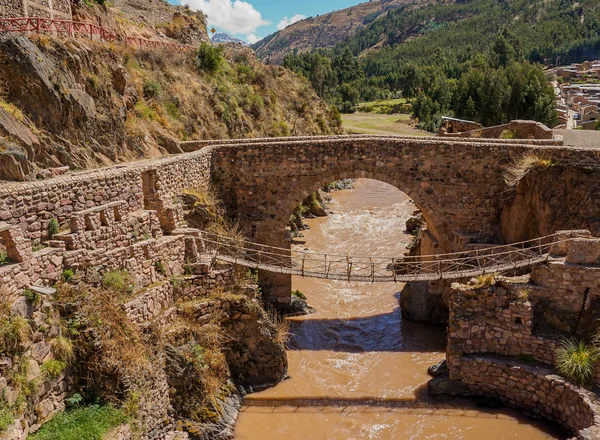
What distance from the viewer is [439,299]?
19.2 metres

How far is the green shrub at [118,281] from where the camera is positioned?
11853mm

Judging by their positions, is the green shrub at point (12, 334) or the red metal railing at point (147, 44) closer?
the green shrub at point (12, 334)


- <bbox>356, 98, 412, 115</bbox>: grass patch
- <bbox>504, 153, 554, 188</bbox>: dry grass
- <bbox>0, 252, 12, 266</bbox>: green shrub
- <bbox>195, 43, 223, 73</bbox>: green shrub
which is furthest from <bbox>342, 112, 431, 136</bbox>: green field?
<bbox>0, 252, 12, 266</bbox>: green shrub

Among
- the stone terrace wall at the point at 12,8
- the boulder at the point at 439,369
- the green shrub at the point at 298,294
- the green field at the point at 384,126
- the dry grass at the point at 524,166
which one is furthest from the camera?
the green field at the point at 384,126

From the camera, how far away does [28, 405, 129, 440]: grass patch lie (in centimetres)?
938

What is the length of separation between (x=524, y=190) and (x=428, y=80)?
64.4 meters

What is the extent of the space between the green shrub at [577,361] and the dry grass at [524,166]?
568 centimetres

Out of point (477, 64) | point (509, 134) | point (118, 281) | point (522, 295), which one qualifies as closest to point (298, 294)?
point (522, 295)

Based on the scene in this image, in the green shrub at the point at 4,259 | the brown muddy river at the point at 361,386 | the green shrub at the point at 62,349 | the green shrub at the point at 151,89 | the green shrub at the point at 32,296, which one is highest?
the green shrub at the point at 151,89

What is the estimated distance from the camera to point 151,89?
2198cm

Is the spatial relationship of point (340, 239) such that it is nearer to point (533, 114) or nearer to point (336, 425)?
point (336, 425)

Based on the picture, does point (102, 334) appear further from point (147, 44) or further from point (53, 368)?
point (147, 44)

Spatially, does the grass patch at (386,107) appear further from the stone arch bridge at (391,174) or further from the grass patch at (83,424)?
the grass patch at (83,424)

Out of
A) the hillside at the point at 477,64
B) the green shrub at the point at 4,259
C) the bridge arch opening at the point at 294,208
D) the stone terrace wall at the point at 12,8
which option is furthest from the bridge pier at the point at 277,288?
the hillside at the point at 477,64
